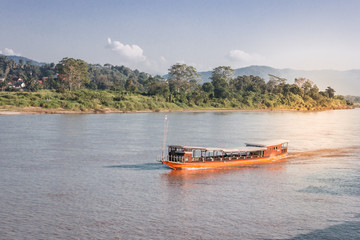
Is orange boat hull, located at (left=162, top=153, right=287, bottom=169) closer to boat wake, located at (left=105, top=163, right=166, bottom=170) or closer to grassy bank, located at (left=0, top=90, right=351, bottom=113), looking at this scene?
boat wake, located at (left=105, top=163, right=166, bottom=170)

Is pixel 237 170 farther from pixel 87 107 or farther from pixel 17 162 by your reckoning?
pixel 87 107

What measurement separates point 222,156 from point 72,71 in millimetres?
126846

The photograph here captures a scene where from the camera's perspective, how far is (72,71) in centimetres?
16075

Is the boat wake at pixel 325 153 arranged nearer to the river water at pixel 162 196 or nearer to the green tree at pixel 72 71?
the river water at pixel 162 196

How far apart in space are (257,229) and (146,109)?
137765 millimetres

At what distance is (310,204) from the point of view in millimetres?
32844

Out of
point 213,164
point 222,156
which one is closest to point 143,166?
point 213,164

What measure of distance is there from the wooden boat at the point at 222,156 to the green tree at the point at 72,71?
379ft

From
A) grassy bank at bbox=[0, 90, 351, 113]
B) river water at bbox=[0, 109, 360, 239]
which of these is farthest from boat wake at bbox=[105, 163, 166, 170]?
grassy bank at bbox=[0, 90, 351, 113]

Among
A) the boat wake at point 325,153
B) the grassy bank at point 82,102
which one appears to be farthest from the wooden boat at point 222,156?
the grassy bank at point 82,102

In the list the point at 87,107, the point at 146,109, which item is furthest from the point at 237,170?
the point at 146,109

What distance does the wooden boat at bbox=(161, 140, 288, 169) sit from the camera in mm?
44131

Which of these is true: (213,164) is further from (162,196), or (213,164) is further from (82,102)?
(82,102)

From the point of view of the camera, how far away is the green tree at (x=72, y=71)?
16012 centimetres
